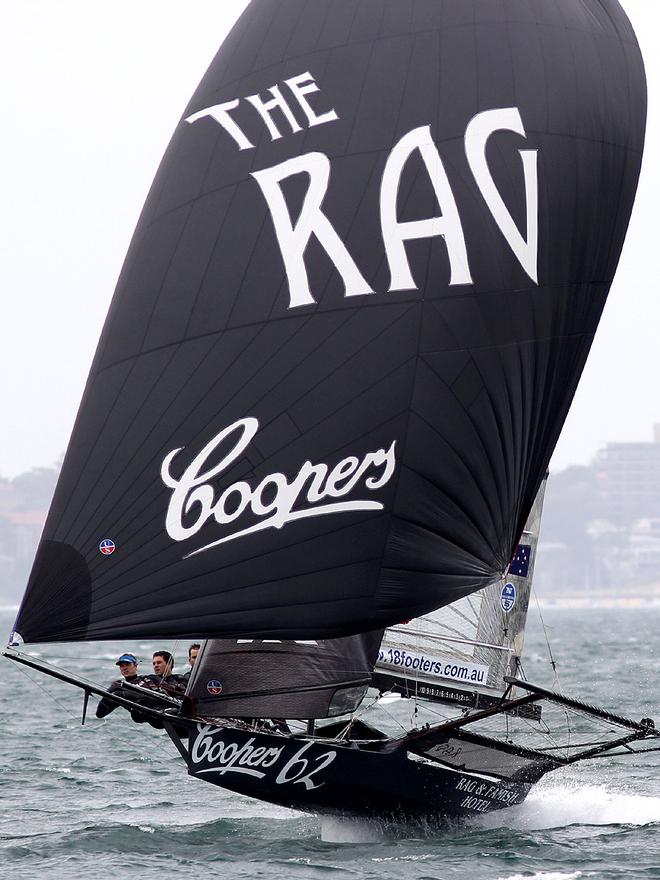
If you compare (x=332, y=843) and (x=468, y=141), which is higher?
(x=468, y=141)

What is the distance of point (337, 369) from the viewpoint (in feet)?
28.5

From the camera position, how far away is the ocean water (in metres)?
8.52

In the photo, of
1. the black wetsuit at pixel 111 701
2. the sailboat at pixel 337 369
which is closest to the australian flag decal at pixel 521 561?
the sailboat at pixel 337 369

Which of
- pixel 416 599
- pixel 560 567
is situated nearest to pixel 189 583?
pixel 416 599

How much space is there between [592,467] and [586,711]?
158916 mm

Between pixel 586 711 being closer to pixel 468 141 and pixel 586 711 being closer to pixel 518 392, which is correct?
pixel 518 392

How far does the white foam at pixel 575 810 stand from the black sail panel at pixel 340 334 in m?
1.98

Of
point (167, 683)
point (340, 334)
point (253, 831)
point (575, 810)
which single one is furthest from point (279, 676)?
point (575, 810)

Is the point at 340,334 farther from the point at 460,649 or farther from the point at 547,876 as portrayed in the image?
the point at 547,876

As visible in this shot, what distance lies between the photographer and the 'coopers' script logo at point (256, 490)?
338 inches

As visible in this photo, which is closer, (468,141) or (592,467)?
(468,141)

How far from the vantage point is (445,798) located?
9.39 meters

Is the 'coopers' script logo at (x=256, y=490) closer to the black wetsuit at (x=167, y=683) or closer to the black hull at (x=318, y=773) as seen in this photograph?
the black wetsuit at (x=167, y=683)

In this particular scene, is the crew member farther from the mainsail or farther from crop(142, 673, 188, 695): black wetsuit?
the mainsail
